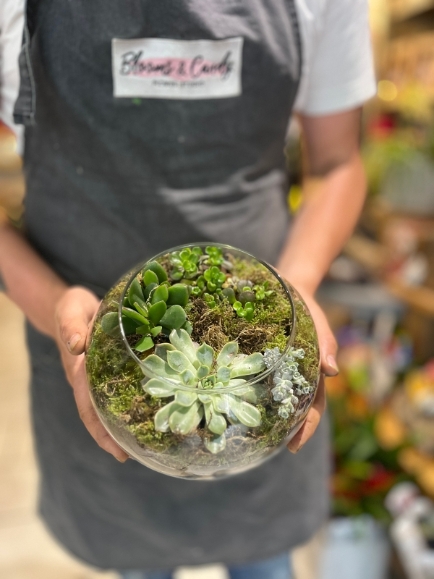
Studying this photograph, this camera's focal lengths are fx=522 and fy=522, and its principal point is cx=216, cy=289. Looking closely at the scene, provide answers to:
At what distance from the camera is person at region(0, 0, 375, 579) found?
1.84 feet

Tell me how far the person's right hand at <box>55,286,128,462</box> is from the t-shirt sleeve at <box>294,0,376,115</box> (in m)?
0.41

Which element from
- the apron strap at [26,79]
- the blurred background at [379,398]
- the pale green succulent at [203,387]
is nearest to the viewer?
the pale green succulent at [203,387]

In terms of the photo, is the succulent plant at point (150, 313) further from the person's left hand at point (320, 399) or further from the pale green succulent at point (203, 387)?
the person's left hand at point (320, 399)

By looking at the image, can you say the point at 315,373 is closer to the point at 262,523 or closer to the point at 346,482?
the point at 262,523

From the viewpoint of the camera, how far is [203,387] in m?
0.37

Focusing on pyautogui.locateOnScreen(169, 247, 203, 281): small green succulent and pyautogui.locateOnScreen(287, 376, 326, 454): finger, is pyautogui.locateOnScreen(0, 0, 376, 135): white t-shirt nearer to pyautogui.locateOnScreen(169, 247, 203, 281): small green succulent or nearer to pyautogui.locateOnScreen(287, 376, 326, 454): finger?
pyautogui.locateOnScreen(169, 247, 203, 281): small green succulent

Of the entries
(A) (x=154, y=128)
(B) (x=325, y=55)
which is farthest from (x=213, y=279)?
(B) (x=325, y=55)

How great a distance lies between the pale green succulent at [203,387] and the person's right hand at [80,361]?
0.09 m

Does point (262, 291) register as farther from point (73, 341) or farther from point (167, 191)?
point (167, 191)

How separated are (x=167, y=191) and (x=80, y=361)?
0.92 ft

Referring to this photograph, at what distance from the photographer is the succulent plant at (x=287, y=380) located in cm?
39

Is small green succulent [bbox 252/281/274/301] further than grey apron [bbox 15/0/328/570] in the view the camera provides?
No

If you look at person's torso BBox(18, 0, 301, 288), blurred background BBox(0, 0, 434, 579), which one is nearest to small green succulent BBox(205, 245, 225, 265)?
person's torso BBox(18, 0, 301, 288)

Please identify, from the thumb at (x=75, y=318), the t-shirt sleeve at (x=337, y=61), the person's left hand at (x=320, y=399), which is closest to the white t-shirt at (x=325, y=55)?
the t-shirt sleeve at (x=337, y=61)
